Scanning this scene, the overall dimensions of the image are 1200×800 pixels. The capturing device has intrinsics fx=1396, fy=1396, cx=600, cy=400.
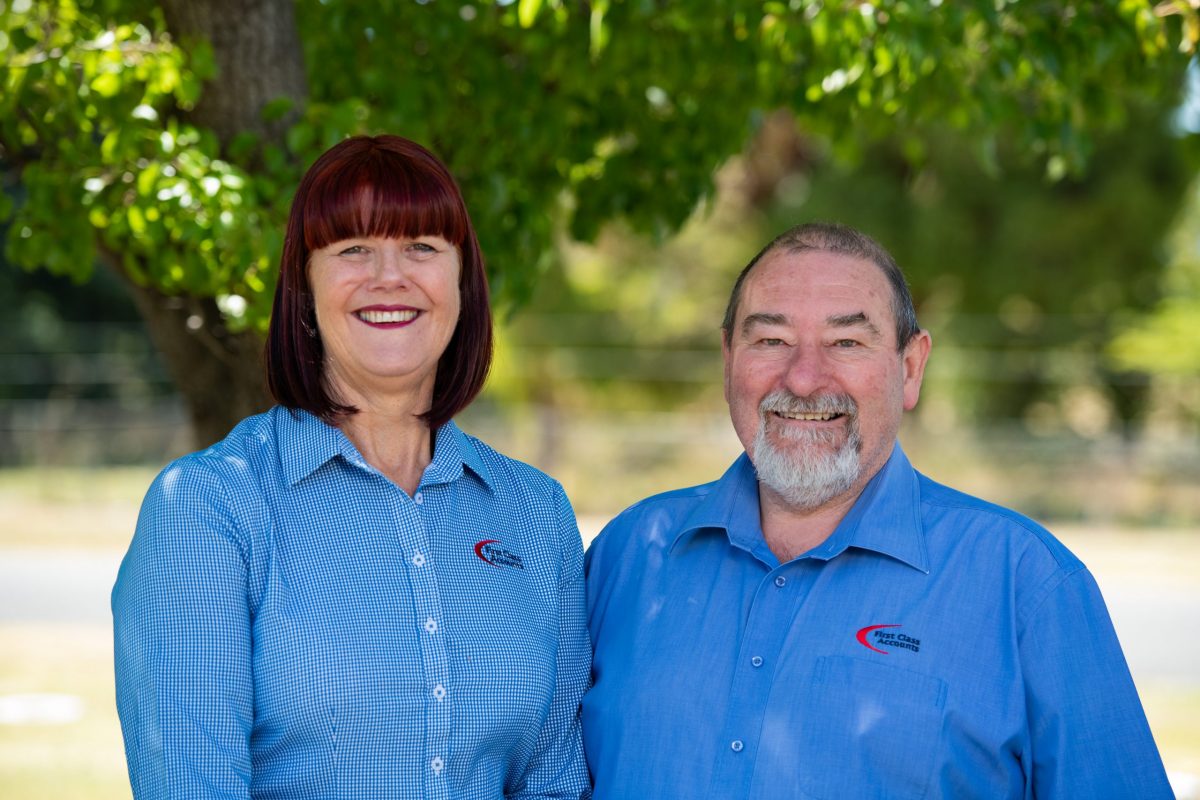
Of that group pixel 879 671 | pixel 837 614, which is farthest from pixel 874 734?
pixel 837 614

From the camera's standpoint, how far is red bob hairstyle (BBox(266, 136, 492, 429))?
8.95 feet

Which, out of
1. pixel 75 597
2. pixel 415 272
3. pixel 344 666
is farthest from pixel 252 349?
pixel 75 597

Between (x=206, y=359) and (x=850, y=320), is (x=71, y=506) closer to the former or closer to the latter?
(x=206, y=359)

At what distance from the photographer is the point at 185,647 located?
2420mm

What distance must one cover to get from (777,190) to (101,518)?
11.1 m

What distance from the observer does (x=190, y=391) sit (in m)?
4.68

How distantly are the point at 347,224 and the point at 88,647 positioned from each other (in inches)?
339

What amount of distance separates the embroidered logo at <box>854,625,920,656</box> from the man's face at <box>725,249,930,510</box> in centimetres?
32

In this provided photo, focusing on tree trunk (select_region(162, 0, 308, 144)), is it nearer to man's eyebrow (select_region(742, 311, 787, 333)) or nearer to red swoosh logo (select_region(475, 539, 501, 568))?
man's eyebrow (select_region(742, 311, 787, 333))

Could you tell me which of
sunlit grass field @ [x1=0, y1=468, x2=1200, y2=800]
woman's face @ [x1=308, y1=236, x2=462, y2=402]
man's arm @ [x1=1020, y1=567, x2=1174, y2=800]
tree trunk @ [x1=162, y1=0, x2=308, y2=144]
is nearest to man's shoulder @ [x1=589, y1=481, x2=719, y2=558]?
woman's face @ [x1=308, y1=236, x2=462, y2=402]

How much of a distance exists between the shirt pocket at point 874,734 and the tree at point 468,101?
1.88 meters

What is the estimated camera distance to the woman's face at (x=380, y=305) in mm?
2750

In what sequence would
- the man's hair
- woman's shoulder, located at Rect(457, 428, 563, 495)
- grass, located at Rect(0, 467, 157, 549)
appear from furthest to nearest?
grass, located at Rect(0, 467, 157, 549) < the man's hair < woman's shoulder, located at Rect(457, 428, 563, 495)

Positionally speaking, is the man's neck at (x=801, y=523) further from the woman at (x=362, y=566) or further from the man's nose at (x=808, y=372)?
the woman at (x=362, y=566)
